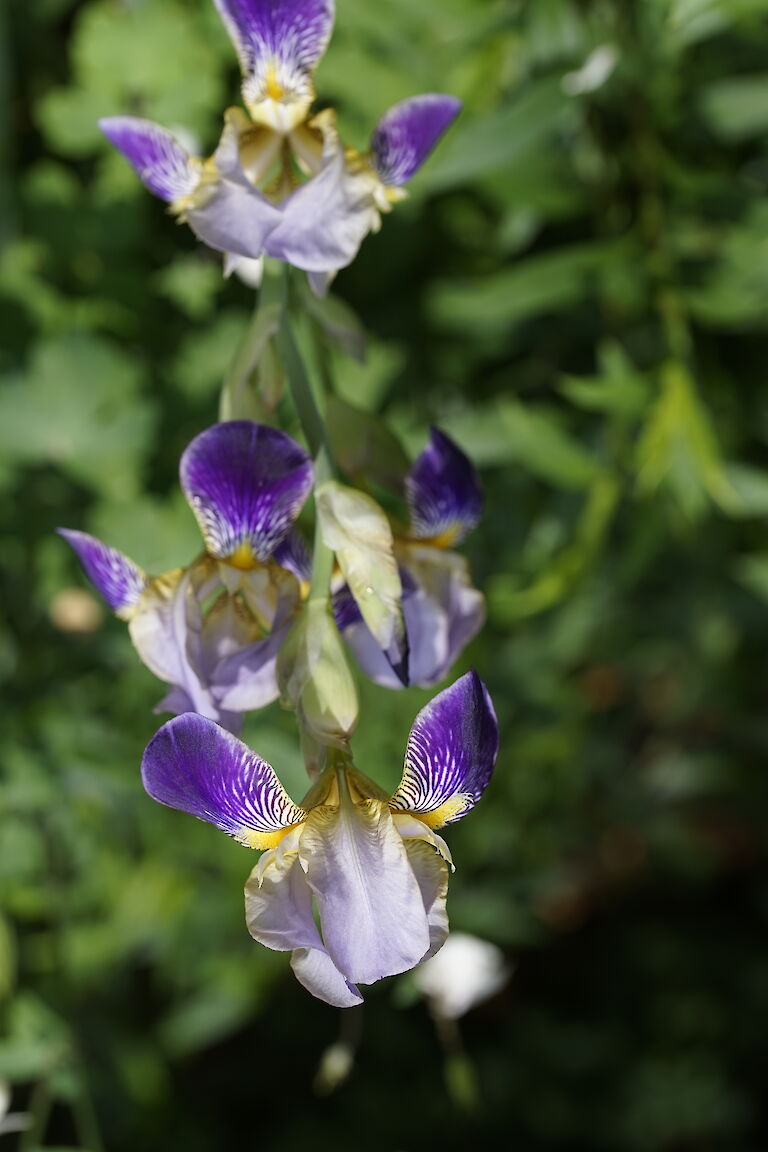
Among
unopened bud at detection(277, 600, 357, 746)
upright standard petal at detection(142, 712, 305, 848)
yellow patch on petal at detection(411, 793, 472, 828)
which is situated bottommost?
yellow patch on petal at detection(411, 793, 472, 828)

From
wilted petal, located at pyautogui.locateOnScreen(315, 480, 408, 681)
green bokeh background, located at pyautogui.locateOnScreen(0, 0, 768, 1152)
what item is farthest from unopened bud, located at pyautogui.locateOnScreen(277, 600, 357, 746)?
green bokeh background, located at pyautogui.locateOnScreen(0, 0, 768, 1152)

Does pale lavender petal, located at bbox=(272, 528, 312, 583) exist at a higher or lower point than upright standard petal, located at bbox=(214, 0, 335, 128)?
lower

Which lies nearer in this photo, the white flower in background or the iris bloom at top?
the iris bloom at top

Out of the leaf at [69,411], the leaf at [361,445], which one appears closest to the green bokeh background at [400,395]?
the leaf at [69,411]

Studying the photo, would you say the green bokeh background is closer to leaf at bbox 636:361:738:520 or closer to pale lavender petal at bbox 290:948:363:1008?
leaf at bbox 636:361:738:520

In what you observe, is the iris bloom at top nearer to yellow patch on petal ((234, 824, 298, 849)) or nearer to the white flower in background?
yellow patch on petal ((234, 824, 298, 849))

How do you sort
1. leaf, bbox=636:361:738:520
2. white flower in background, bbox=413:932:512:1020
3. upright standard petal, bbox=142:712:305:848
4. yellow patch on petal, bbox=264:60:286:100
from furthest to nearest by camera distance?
white flower in background, bbox=413:932:512:1020
leaf, bbox=636:361:738:520
yellow patch on petal, bbox=264:60:286:100
upright standard petal, bbox=142:712:305:848

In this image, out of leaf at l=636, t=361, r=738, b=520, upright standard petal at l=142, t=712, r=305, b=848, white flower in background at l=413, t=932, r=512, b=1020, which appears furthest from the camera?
white flower in background at l=413, t=932, r=512, b=1020

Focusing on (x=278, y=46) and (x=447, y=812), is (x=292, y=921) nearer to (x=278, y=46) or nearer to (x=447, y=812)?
(x=447, y=812)
